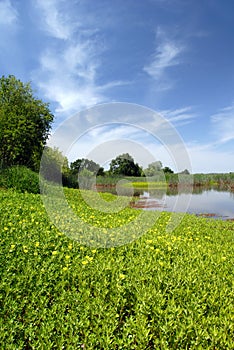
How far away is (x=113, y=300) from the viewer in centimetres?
296

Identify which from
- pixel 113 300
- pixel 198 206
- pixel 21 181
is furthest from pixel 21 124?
pixel 113 300

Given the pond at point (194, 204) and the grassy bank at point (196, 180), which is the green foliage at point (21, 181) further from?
the grassy bank at point (196, 180)

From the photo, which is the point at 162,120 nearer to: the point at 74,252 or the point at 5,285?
the point at 74,252

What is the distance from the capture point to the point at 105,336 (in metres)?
2.50

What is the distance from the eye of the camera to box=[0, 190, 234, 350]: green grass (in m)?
2.44

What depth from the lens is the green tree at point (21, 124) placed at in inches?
853

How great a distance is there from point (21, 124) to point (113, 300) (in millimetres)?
21305

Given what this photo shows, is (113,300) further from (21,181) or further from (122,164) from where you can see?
(21,181)

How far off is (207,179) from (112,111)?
4791cm

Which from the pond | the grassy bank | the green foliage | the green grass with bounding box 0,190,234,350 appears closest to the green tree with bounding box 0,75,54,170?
the green foliage

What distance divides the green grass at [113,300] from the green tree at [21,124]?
730 inches

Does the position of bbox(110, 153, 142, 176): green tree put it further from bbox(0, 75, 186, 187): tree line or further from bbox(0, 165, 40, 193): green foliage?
bbox(0, 75, 186, 187): tree line

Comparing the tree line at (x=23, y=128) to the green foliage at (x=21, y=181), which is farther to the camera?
the tree line at (x=23, y=128)

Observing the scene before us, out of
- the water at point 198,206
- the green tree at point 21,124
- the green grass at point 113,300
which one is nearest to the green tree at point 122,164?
the green grass at point 113,300
